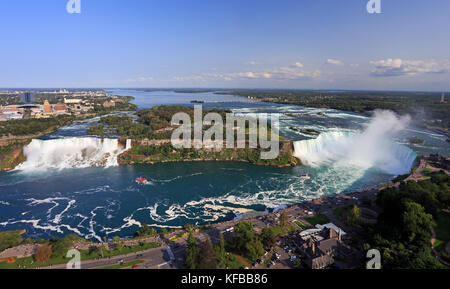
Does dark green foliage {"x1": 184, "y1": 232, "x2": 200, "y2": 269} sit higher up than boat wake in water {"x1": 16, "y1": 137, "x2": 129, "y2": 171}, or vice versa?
boat wake in water {"x1": 16, "y1": 137, "x2": 129, "y2": 171}

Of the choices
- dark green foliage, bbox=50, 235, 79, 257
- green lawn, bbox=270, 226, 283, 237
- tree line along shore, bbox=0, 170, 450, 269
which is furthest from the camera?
green lawn, bbox=270, 226, 283, 237

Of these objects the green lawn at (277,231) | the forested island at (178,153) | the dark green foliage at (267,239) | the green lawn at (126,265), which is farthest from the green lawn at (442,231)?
the forested island at (178,153)

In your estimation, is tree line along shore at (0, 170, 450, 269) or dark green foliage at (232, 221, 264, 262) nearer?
tree line along shore at (0, 170, 450, 269)

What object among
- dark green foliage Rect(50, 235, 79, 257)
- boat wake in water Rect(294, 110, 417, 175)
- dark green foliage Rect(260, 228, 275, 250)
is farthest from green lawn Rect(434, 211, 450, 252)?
dark green foliage Rect(50, 235, 79, 257)

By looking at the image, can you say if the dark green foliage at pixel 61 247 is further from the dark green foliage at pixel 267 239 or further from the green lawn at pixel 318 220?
the green lawn at pixel 318 220

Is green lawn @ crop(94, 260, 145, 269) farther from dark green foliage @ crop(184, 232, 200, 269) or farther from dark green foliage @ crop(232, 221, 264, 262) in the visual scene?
dark green foliage @ crop(232, 221, 264, 262)
